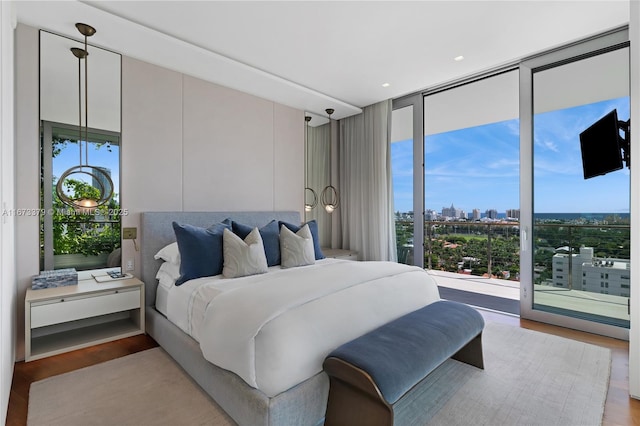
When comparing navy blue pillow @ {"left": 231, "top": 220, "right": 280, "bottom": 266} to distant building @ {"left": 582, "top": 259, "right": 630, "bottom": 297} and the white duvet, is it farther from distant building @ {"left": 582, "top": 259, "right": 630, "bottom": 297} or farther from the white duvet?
distant building @ {"left": 582, "top": 259, "right": 630, "bottom": 297}

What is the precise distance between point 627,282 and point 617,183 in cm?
94

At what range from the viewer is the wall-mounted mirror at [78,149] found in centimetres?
270

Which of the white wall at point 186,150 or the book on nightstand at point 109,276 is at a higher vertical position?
the white wall at point 186,150

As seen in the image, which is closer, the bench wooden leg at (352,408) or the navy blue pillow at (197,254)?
the bench wooden leg at (352,408)

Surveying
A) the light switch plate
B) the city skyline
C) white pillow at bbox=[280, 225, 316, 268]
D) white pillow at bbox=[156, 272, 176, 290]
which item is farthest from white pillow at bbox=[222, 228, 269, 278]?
the city skyline

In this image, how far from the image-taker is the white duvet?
1.63 m

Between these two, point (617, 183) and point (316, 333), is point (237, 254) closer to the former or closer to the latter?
point (316, 333)

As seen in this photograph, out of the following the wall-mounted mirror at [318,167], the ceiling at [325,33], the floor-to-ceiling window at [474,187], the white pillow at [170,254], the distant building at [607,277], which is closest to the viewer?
the ceiling at [325,33]

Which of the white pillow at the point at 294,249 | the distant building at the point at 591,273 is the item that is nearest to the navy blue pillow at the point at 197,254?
the white pillow at the point at 294,249

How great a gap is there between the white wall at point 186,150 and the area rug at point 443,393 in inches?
36.0

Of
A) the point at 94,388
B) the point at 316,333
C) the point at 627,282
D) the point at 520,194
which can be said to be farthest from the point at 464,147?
the point at 94,388

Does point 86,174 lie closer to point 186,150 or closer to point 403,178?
point 186,150

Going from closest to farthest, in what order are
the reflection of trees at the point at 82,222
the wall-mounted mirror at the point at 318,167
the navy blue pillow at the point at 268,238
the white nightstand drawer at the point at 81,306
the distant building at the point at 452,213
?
the white nightstand drawer at the point at 81,306 < the reflection of trees at the point at 82,222 < the navy blue pillow at the point at 268,238 < the wall-mounted mirror at the point at 318,167 < the distant building at the point at 452,213

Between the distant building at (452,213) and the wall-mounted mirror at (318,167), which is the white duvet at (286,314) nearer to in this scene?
the wall-mounted mirror at (318,167)
